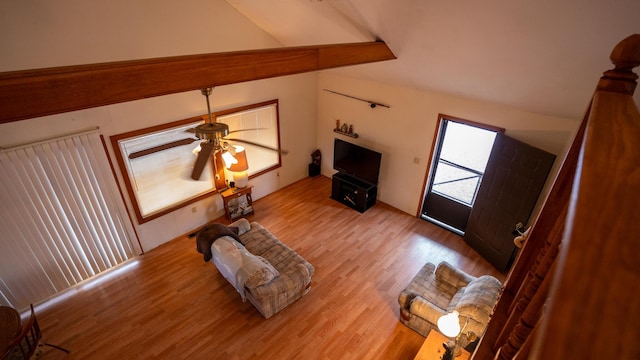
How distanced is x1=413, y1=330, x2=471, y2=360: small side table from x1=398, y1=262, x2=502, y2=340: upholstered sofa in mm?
202

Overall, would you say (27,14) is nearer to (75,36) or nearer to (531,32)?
(75,36)

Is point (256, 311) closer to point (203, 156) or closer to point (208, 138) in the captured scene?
point (203, 156)

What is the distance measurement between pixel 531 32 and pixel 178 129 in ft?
15.2

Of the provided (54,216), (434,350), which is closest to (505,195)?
(434,350)

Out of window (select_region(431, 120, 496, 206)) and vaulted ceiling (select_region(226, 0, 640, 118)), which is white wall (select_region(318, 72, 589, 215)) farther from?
window (select_region(431, 120, 496, 206))

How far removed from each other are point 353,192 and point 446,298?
2.82 m

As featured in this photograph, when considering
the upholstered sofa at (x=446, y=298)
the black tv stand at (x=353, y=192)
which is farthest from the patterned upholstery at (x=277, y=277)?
the black tv stand at (x=353, y=192)

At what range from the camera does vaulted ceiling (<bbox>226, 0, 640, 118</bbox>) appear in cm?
225

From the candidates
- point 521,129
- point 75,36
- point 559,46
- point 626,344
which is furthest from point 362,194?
point 626,344

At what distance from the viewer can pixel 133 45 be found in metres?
3.83

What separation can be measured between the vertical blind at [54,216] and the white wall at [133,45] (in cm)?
23

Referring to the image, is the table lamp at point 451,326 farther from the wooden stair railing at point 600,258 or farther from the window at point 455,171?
the window at point 455,171

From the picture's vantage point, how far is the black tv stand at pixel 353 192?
242 inches

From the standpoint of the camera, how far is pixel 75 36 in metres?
3.43
